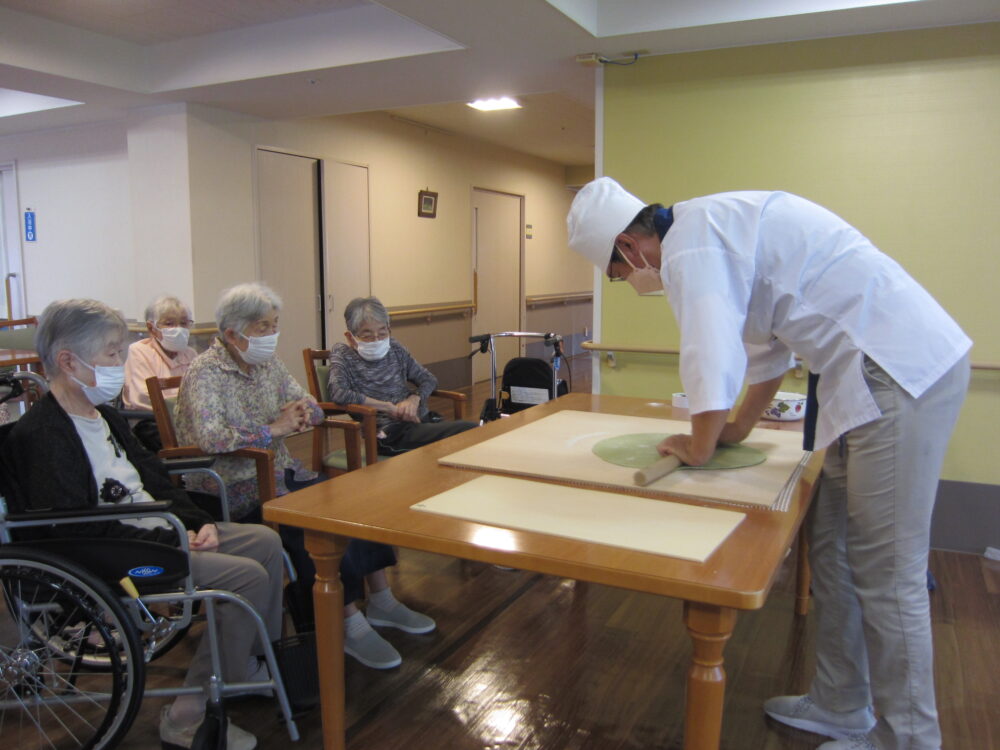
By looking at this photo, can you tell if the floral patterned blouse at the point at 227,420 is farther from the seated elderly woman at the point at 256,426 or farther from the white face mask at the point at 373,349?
the white face mask at the point at 373,349

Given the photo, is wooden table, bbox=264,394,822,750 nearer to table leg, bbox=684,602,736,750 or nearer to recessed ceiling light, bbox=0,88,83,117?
table leg, bbox=684,602,736,750

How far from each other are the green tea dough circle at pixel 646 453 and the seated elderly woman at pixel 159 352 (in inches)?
82.4

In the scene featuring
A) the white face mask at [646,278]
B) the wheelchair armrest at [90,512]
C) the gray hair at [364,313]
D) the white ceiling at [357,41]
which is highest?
the white ceiling at [357,41]

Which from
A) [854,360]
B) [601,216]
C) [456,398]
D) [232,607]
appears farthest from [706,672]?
[456,398]

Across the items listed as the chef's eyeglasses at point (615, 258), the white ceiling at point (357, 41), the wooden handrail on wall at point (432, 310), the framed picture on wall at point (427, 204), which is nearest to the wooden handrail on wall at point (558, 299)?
the wooden handrail on wall at point (432, 310)

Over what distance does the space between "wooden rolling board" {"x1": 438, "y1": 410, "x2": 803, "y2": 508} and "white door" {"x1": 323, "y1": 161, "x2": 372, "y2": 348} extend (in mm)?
3790

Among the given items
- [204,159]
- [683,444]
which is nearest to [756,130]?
[683,444]

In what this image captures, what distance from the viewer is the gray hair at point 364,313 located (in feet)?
9.72

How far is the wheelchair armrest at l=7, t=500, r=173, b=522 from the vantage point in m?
1.58

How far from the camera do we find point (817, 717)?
1838mm

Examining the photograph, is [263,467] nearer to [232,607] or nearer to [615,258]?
[232,607]

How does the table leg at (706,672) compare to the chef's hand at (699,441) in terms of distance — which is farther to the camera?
the chef's hand at (699,441)

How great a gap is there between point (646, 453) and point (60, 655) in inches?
60.1

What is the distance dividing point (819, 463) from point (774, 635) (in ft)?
2.82
